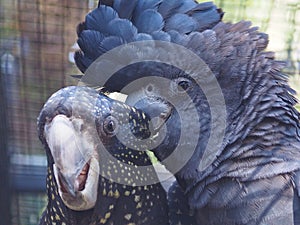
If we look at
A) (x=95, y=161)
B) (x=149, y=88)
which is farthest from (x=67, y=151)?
(x=149, y=88)

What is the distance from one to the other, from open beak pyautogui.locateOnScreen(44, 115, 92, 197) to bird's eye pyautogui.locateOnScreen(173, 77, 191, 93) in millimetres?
269

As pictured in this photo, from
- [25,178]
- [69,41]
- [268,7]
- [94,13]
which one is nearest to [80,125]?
[94,13]

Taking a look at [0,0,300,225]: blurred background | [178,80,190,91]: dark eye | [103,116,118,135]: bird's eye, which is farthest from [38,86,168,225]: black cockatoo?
[0,0,300,225]: blurred background

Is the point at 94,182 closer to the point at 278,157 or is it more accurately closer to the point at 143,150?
the point at 143,150

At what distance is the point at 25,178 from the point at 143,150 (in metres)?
0.74

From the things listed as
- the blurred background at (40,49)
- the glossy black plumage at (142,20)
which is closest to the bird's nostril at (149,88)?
the glossy black plumage at (142,20)

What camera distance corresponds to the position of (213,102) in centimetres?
99

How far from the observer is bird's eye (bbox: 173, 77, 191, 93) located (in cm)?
101

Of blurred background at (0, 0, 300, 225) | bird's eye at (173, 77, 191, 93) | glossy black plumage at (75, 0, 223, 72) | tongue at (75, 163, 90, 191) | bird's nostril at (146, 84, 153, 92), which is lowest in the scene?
blurred background at (0, 0, 300, 225)

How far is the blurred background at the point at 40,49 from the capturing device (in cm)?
176

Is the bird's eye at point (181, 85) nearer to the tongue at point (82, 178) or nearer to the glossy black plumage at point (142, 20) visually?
the glossy black plumage at point (142, 20)

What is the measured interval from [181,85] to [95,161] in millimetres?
270

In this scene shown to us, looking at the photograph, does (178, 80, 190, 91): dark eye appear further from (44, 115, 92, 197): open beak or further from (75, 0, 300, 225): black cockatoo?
(44, 115, 92, 197): open beak

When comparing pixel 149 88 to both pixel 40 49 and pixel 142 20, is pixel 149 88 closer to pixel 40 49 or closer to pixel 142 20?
pixel 142 20
